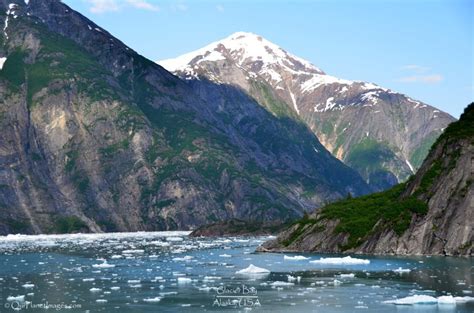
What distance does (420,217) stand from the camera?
144250 millimetres

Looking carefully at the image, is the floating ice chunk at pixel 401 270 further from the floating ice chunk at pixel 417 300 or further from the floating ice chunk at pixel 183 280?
the floating ice chunk at pixel 417 300

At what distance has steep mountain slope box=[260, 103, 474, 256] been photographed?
140 meters

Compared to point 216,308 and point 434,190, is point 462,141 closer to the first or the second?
point 434,190

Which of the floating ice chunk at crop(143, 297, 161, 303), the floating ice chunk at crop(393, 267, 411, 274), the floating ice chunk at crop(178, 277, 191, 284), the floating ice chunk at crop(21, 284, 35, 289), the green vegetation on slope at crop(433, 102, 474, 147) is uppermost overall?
the green vegetation on slope at crop(433, 102, 474, 147)

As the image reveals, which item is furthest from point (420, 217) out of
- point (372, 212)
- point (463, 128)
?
point (463, 128)

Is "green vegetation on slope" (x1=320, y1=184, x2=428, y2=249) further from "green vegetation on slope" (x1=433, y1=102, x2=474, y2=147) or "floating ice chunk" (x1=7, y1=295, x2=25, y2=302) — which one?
"floating ice chunk" (x1=7, y1=295, x2=25, y2=302)

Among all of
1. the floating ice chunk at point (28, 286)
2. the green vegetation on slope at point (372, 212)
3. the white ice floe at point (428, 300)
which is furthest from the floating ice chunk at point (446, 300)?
the green vegetation on slope at point (372, 212)

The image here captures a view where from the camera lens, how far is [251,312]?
7731cm

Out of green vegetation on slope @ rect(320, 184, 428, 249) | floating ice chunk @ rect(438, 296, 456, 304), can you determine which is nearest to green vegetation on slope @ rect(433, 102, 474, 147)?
green vegetation on slope @ rect(320, 184, 428, 249)

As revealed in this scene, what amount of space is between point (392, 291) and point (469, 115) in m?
76.7

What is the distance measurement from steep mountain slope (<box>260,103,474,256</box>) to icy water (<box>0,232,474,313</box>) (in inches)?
384

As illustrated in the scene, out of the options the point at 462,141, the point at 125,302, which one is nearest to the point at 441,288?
the point at 125,302

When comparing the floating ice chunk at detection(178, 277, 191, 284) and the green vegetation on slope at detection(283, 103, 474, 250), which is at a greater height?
the green vegetation on slope at detection(283, 103, 474, 250)

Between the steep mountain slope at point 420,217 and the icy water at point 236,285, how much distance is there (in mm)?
9750
